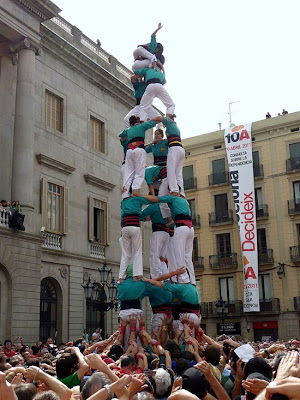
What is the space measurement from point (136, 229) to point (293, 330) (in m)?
25.6

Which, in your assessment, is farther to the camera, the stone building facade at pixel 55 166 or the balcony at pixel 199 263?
the balcony at pixel 199 263

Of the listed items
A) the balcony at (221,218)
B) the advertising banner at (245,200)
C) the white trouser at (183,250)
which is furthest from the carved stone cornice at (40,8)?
the balcony at (221,218)

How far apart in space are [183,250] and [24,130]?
36.4ft

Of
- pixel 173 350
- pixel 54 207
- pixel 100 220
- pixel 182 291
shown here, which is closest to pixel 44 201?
pixel 54 207

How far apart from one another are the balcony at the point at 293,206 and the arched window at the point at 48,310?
20.0m

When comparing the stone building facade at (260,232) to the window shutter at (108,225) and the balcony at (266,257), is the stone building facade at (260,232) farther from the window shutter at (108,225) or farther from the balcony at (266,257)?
the window shutter at (108,225)

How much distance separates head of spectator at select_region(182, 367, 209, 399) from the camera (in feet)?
14.5

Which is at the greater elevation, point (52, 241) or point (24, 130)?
point (24, 130)

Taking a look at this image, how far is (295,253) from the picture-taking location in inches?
1420

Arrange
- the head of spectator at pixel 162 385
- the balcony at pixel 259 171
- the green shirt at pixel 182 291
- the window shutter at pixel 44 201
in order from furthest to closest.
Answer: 1. the balcony at pixel 259 171
2. the window shutter at pixel 44 201
3. the green shirt at pixel 182 291
4. the head of spectator at pixel 162 385

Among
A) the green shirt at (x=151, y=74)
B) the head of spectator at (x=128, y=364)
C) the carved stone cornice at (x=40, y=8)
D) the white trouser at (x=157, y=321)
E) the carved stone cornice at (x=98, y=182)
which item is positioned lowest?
the head of spectator at (x=128, y=364)

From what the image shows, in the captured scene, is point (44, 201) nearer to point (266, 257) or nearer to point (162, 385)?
point (162, 385)

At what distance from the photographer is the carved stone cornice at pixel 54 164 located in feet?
77.6

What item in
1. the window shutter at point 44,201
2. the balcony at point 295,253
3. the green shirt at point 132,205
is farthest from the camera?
the balcony at point 295,253
